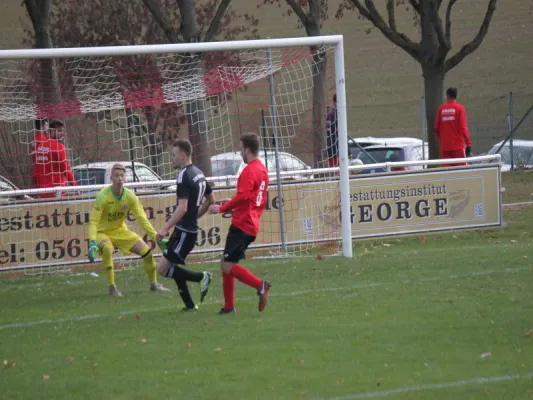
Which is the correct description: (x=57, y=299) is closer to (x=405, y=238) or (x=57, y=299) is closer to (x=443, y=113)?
(x=405, y=238)

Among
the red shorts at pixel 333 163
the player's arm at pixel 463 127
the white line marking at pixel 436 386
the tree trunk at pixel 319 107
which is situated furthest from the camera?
the player's arm at pixel 463 127

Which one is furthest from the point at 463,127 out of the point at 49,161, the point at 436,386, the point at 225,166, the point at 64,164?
the point at 436,386

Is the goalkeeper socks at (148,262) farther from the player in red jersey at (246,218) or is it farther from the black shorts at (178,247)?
the player in red jersey at (246,218)

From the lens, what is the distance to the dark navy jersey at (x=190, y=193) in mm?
9930

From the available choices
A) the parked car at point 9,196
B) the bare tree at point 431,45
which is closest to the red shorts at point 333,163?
the parked car at point 9,196

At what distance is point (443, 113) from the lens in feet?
61.0

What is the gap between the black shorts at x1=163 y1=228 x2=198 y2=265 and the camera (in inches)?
390

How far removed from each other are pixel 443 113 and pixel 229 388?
12.6 meters

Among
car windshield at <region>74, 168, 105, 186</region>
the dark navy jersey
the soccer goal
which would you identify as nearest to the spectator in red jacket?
the soccer goal

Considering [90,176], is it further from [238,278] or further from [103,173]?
[238,278]

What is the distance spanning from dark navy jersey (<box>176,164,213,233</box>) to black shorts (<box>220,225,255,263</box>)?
0.46 m

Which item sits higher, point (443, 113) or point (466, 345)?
point (443, 113)

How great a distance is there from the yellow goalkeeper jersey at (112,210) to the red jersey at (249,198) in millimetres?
2041

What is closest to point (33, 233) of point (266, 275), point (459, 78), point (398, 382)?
point (266, 275)
